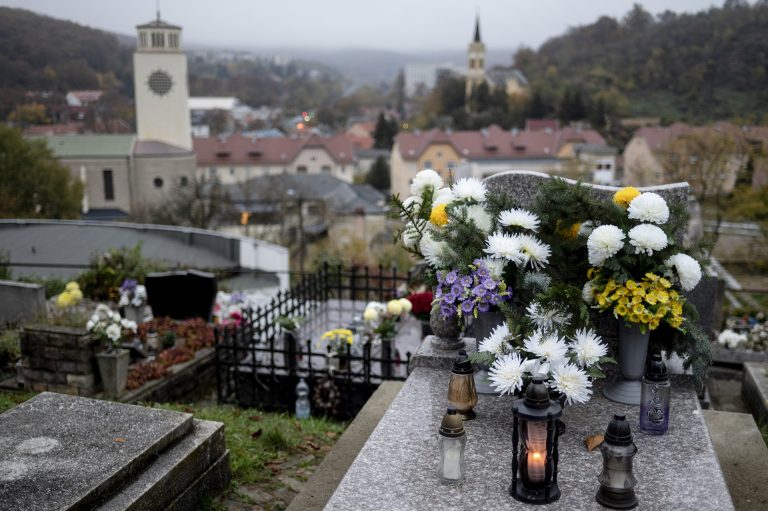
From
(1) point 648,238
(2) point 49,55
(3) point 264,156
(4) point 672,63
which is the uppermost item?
(4) point 672,63

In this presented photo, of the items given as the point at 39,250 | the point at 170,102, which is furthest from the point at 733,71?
the point at 39,250

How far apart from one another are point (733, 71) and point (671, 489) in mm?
53528

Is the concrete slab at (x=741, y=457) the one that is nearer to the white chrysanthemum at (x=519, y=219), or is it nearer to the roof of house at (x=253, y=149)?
the white chrysanthemum at (x=519, y=219)

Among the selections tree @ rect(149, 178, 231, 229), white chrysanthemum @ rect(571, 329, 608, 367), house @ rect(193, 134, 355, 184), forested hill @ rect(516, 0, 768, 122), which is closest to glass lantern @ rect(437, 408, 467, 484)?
white chrysanthemum @ rect(571, 329, 608, 367)

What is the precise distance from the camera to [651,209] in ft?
14.2

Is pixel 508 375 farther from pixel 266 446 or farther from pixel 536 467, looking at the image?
pixel 266 446

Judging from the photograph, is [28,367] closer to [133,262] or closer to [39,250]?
[133,262]

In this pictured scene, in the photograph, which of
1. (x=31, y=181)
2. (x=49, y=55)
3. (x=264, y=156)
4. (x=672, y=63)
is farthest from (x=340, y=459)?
(x=264, y=156)

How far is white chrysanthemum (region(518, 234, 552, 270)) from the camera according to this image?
4430mm

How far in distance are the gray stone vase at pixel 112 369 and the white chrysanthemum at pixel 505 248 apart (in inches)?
180

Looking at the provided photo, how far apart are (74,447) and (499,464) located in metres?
2.48

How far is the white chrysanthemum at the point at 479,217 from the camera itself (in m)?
4.69

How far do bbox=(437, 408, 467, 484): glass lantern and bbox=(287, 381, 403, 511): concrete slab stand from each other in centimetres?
116

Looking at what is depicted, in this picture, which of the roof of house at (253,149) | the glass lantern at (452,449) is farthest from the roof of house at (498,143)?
the glass lantern at (452,449)
